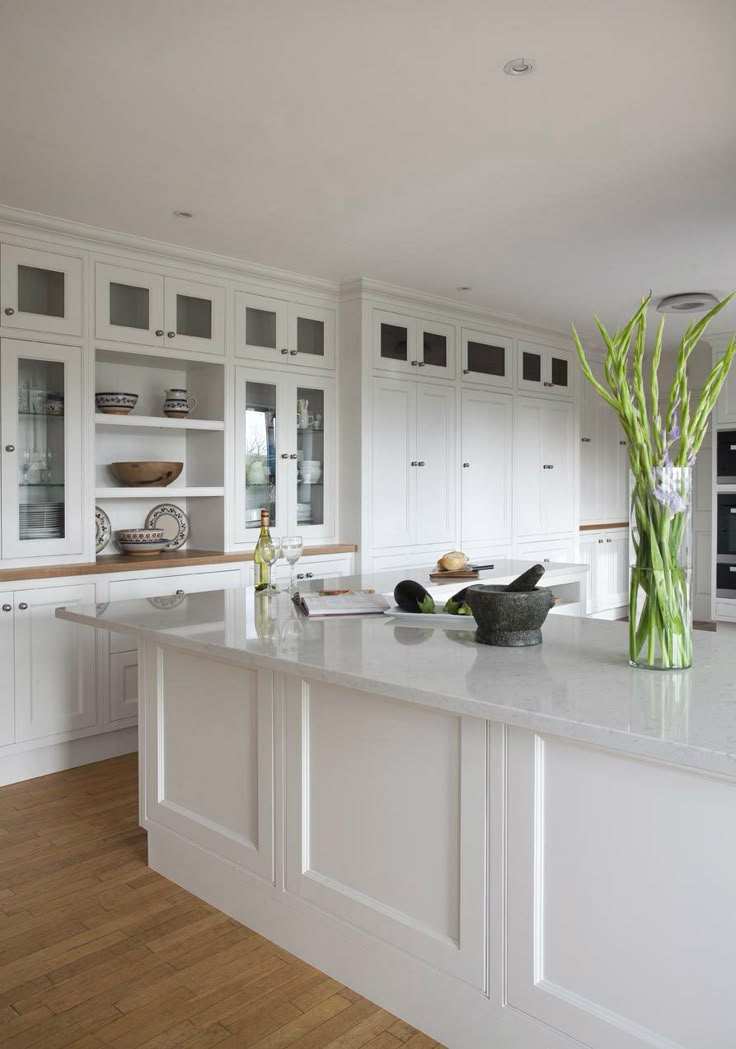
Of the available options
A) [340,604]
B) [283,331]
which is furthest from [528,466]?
[340,604]

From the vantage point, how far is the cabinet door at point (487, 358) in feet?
17.4

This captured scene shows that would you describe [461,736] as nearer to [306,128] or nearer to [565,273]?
[306,128]

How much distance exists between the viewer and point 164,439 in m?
4.39

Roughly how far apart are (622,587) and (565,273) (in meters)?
3.46

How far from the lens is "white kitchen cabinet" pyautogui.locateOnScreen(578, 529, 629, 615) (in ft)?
21.8

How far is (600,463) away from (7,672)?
5145 mm

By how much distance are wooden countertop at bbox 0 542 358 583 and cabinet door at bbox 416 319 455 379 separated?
4.37 feet

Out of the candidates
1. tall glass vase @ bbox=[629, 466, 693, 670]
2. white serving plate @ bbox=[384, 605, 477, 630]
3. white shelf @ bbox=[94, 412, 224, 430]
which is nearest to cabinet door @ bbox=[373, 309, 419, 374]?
white shelf @ bbox=[94, 412, 224, 430]

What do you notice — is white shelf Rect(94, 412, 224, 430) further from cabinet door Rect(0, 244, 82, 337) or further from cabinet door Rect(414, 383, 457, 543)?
cabinet door Rect(414, 383, 457, 543)

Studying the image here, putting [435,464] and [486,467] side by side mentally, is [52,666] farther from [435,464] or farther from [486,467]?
[486,467]

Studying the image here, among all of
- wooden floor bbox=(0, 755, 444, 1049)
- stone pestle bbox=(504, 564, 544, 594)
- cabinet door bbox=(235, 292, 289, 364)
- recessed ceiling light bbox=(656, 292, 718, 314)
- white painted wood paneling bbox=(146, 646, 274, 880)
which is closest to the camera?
wooden floor bbox=(0, 755, 444, 1049)

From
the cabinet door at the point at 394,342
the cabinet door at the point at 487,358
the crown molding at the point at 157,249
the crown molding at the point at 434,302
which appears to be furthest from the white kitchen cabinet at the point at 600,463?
the crown molding at the point at 157,249

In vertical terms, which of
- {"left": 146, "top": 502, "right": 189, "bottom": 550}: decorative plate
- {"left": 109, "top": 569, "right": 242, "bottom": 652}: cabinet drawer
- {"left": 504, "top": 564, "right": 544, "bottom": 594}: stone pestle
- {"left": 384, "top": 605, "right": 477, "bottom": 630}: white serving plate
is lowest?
{"left": 109, "top": 569, "right": 242, "bottom": 652}: cabinet drawer

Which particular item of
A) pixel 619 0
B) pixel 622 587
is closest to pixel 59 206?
pixel 619 0
